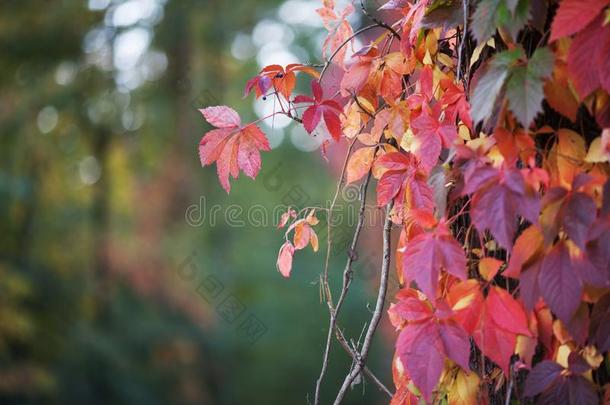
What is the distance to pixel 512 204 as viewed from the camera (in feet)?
2.48

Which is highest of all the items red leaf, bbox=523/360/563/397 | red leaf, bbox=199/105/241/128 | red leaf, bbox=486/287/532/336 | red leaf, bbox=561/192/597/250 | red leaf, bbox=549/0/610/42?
red leaf, bbox=199/105/241/128

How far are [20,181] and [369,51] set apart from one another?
6283 mm

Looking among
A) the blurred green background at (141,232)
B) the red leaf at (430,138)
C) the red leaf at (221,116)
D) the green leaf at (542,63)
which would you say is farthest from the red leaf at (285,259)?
the blurred green background at (141,232)

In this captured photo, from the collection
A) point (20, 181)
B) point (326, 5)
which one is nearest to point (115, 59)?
point (20, 181)

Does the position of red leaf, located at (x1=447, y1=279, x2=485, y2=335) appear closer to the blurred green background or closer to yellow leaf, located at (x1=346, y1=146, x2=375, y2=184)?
yellow leaf, located at (x1=346, y1=146, x2=375, y2=184)

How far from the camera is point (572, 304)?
0.74m

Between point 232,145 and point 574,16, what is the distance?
62 cm

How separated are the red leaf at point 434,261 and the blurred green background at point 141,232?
5.11 m

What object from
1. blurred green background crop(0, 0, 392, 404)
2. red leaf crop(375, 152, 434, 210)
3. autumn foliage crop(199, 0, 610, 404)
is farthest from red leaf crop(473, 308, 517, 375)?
blurred green background crop(0, 0, 392, 404)

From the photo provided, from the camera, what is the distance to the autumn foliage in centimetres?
75

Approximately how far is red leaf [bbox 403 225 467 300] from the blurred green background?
16.8ft

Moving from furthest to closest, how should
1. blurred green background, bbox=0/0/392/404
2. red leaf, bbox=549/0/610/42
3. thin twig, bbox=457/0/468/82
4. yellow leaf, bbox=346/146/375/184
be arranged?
blurred green background, bbox=0/0/392/404 < yellow leaf, bbox=346/146/375/184 < thin twig, bbox=457/0/468/82 < red leaf, bbox=549/0/610/42

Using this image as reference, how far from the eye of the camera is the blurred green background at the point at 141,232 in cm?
680

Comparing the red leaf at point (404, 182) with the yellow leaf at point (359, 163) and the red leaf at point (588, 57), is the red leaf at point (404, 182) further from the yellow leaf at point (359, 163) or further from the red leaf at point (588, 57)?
the red leaf at point (588, 57)
